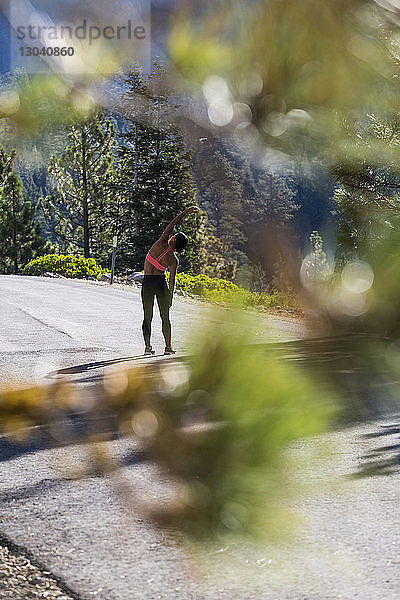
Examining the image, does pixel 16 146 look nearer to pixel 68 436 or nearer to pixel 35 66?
pixel 35 66

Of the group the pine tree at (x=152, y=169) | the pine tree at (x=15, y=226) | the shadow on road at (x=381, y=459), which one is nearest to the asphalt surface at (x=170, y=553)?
the shadow on road at (x=381, y=459)

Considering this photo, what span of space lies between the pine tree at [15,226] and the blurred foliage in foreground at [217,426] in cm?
18

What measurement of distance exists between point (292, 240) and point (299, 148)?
8 centimetres

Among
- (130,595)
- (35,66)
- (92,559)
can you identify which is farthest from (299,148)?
(92,559)

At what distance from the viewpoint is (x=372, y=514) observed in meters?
2.43

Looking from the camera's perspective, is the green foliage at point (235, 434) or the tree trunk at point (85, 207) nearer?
the green foliage at point (235, 434)

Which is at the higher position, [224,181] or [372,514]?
[224,181]

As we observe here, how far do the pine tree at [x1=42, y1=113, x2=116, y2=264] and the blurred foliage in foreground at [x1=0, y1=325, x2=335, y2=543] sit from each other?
17cm

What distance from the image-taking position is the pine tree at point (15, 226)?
667 millimetres

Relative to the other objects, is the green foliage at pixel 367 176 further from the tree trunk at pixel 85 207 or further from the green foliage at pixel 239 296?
the tree trunk at pixel 85 207

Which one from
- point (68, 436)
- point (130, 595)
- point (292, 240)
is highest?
point (292, 240)

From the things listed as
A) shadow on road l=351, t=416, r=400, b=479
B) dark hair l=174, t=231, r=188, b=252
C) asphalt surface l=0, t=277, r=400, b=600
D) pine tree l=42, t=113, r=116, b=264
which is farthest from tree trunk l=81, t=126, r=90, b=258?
shadow on road l=351, t=416, r=400, b=479

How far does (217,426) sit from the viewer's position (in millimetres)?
488

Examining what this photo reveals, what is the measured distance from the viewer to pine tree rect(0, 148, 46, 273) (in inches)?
26.2
